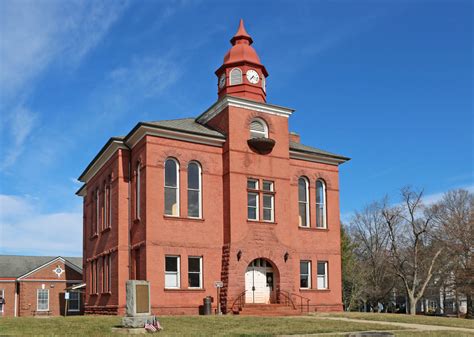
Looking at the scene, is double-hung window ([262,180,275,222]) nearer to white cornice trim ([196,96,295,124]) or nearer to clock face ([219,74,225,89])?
white cornice trim ([196,96,295,124])

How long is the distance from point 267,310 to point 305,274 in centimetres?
529

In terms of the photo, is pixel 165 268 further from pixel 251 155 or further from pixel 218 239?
pixel 251 155

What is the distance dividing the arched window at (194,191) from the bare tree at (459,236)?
98.9 ft

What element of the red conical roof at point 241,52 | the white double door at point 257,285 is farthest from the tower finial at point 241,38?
the white double door at point 257,285

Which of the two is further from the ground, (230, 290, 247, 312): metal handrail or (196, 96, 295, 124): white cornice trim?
(196, 96, 295, 124): white cornice trim

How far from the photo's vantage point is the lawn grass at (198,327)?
1767 cm

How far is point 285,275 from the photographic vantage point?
31.5m

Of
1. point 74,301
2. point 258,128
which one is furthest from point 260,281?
point 74,301

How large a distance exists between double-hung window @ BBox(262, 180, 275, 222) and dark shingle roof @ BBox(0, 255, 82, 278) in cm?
3389

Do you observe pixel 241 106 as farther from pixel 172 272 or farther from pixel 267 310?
pixel 267 310

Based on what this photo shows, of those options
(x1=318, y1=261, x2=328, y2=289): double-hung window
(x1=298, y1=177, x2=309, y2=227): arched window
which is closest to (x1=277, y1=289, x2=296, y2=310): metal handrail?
(x1=318, y1=261, x2=328, y2=289): double-hung window

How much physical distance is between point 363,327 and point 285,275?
11.0 m

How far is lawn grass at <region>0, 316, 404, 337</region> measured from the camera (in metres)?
17.7

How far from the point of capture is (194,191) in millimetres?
30953
